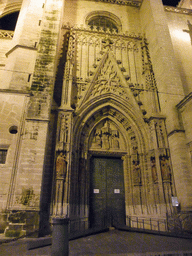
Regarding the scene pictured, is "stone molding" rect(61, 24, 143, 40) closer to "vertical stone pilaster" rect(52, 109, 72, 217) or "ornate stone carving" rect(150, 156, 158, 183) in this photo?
"vertical stone pilaster" rect(52, 109, 72, 217)

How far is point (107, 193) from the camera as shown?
9031 millimetres

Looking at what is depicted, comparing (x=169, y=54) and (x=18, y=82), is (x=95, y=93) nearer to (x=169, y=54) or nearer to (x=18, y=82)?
Result: (x=18, y=82)

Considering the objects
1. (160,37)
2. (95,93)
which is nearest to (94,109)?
(95,93)

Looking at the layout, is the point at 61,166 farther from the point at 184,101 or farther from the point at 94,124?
the point at 184,101

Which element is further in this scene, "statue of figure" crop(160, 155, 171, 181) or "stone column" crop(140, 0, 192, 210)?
"statue of figure" crop(160, 155, 171, 181)

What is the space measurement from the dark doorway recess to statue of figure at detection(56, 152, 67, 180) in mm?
2069

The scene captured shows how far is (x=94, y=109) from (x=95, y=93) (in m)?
0.86

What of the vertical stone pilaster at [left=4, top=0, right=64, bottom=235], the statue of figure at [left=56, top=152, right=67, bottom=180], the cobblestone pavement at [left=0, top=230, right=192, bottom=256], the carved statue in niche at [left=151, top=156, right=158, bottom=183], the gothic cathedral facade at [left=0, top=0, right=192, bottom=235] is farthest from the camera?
the carved statue in niche at [left=151, top=156, right=158, bottom=183]

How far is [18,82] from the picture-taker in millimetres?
8453

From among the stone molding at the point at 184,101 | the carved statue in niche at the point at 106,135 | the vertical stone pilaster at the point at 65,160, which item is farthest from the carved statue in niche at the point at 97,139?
the stone molding at the point at 184,101

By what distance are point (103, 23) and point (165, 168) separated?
35.2 feet

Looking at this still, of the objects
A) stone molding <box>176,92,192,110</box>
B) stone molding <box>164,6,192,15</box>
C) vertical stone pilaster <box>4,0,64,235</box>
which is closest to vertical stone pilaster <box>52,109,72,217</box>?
vertical stone pilaster <box>4,0,64,235</box>

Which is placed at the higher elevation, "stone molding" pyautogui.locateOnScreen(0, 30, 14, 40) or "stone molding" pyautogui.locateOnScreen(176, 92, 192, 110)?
"stone molding" pyautogui.locateOnScreen(0, 30, 14, 40)

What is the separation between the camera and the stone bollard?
3.19 m
